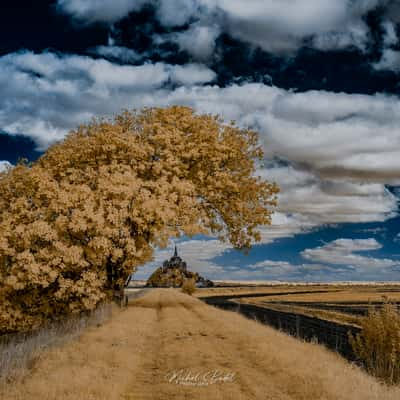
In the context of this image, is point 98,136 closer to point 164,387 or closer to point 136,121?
point 136,121

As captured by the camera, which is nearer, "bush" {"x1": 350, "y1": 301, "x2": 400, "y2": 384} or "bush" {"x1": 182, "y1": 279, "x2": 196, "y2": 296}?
"bush" {"x1": 350, "y1": 301, "x2": 400, "y2": 384}

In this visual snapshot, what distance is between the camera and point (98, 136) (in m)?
25.4

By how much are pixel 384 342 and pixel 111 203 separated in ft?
46.2

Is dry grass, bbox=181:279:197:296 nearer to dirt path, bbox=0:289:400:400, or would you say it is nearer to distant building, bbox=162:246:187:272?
distant building, bbox=162:246:187:272

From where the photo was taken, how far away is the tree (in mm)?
20875

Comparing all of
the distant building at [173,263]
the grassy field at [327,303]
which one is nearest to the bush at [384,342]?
the grassy field at [327,303]

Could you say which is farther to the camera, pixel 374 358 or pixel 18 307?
pixel 18 307

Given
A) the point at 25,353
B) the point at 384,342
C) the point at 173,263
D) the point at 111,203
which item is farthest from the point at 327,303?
the point at 173,263

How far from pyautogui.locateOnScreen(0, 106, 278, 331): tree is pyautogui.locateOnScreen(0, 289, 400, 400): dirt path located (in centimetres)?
596

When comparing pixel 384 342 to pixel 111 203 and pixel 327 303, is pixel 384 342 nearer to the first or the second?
pixel 111 203

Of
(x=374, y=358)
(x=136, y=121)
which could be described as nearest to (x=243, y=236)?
(x=136, y=121)

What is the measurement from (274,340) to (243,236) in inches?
585

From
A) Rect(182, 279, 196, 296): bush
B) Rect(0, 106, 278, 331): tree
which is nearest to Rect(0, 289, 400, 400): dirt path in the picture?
Rect(0, 106, 278, 331): tree

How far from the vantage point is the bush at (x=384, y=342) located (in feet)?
37.8
